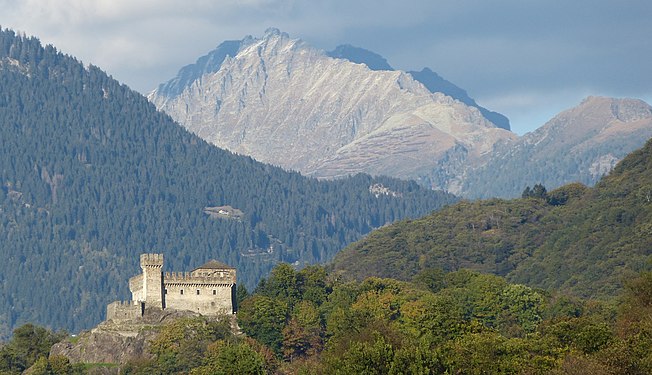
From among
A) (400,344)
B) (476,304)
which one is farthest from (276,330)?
(400,344)

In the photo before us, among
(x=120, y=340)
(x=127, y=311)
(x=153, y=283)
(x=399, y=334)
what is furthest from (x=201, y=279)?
(x=399, y=334)

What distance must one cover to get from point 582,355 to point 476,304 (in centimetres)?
5107

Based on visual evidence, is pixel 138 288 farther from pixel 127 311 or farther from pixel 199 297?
pixel 199 297

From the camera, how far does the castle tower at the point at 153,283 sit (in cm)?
16775

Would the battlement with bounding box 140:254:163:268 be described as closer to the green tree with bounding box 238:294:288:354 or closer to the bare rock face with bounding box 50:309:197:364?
the bare rock face with bounding box 50:309:197:364

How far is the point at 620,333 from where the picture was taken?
12462 centimetres

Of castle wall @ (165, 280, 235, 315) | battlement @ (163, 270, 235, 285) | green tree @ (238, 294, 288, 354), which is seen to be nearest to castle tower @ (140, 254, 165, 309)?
castle wall @ (165, 280, 235, 315)

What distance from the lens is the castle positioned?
6604 inches

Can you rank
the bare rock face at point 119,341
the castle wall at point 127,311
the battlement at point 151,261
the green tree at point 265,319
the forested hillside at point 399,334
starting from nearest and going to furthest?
the forested hillside at point 399,334
the green tree at point 265,319
the bare rock face at point 119,341
the castle wall at point 127,311
the battlement at point 151,261

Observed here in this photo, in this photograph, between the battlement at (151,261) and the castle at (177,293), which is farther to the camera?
the battlement at (151,261)

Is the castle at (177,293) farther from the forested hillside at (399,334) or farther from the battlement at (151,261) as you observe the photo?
the forested hillside at (399,334)

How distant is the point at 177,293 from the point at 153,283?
2.63 m

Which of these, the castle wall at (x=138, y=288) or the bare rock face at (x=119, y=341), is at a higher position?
the castle wall at (x=138, y=288)

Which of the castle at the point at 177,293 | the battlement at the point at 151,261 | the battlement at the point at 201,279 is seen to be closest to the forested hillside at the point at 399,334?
the castle at the point at 177,293
